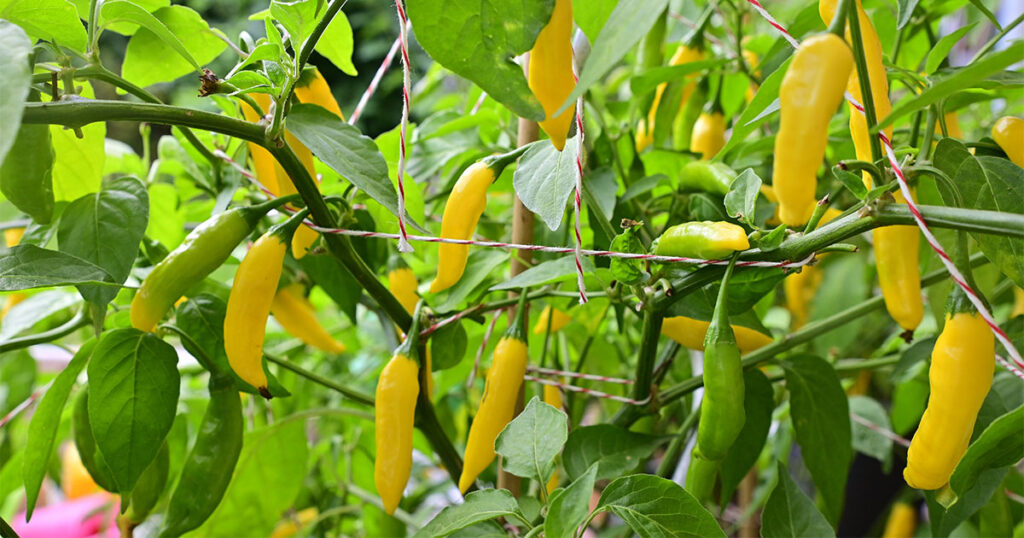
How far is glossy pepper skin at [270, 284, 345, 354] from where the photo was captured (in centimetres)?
56

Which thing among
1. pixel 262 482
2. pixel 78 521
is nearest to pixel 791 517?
pixel 262 482

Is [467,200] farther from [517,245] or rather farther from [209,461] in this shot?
[209,461]

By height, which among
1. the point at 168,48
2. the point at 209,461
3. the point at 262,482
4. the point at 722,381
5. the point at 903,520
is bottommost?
the point at 903,520

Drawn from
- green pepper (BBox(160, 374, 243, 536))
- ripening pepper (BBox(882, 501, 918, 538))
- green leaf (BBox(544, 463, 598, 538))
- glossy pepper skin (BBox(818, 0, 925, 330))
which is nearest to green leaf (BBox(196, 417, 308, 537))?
green pepper (BBox(160, 374, 243, 536))

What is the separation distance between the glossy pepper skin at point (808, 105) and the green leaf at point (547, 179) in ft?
0.35

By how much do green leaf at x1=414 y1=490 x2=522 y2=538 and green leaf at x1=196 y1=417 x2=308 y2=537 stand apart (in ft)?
0.83

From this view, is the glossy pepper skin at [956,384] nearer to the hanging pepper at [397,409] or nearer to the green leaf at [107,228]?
the hanging pepper at [397,409]

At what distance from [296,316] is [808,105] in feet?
1.33

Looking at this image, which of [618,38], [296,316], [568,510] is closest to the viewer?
[618,38]

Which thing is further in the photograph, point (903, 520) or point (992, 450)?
point (903, 520)

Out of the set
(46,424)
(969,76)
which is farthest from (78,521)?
(969,76)

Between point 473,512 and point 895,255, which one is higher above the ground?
point 895,255

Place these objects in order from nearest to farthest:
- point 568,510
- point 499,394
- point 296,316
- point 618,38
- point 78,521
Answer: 1. point 618,38
2. point 568,510
3. point 499,394
4. point 296,316
5. point 78,521

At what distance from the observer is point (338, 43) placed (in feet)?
1.62
